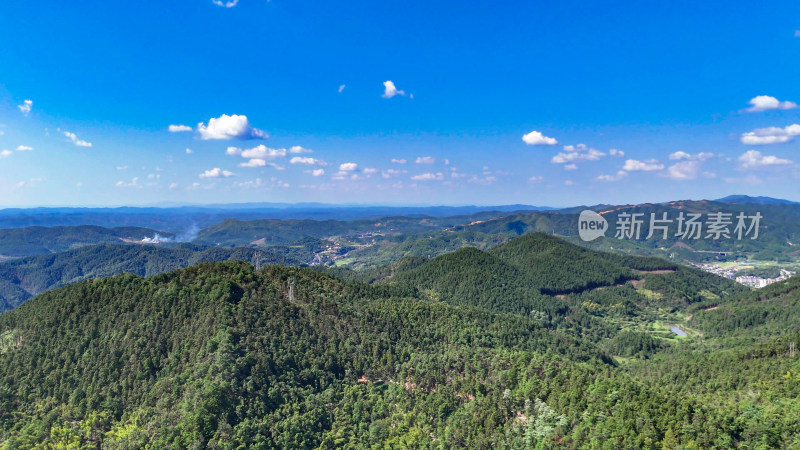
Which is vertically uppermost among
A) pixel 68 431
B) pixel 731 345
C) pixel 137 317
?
pixel 137 317

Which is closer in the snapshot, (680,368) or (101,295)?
(101,295)

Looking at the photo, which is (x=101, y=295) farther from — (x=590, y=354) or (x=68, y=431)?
(x=590, y=354)

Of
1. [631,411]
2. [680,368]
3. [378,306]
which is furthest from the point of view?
[378,306]

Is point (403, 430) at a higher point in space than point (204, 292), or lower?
lower

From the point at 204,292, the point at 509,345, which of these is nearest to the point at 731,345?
the point at 509,345

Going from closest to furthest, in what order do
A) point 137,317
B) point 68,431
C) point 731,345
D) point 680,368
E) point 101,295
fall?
1. point 68,431
2. point 137,317
3. point 101,295
4. point 680,368
5. point 731,345

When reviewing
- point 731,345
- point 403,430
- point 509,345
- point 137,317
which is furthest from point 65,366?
point 731,345
